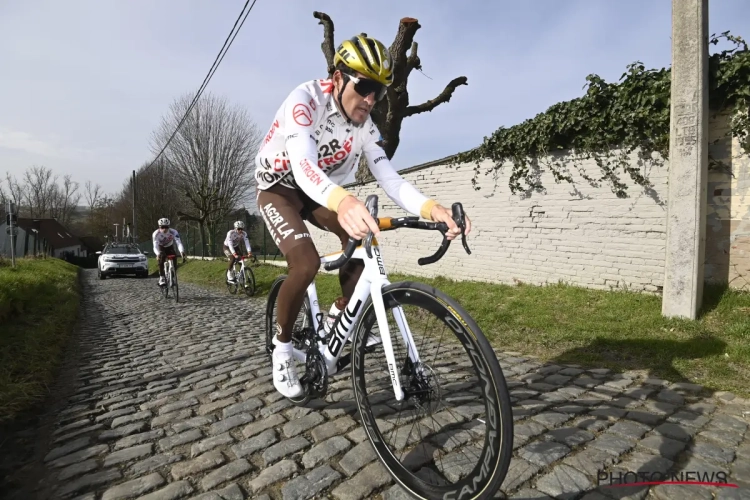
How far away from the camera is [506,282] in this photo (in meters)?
8.35

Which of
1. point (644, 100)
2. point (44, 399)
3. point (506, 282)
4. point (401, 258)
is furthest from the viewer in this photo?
point (401, 258)

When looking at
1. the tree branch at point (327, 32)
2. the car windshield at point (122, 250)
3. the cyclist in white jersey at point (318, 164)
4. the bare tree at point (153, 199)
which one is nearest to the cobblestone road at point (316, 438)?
the cyclist in white jersey at point (318, 164)

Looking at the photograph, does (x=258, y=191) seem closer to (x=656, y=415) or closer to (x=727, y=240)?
(x=656, y=415)

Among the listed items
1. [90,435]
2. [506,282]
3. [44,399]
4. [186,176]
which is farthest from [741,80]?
[186,176]

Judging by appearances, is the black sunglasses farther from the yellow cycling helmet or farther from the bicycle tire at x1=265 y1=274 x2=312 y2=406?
the bicycle tire at x1=265 y1=274 x2=312 y2=406

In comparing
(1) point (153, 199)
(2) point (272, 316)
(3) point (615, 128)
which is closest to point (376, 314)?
(2) point (272, 316)

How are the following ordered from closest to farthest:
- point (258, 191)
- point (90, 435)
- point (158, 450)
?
point (158, 450), point (90, 435), point (258, 191)

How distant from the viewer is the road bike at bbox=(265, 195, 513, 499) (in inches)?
62.7

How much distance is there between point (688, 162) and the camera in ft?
16.6

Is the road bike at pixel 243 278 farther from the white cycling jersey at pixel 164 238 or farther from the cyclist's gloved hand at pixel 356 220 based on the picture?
the cyclist's gloved hand at pixel 356 220

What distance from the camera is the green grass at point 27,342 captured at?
133 inches

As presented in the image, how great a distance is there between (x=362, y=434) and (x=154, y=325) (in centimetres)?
577

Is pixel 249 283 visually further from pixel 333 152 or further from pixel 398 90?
pixel 333 152

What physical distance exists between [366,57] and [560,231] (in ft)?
19.8
